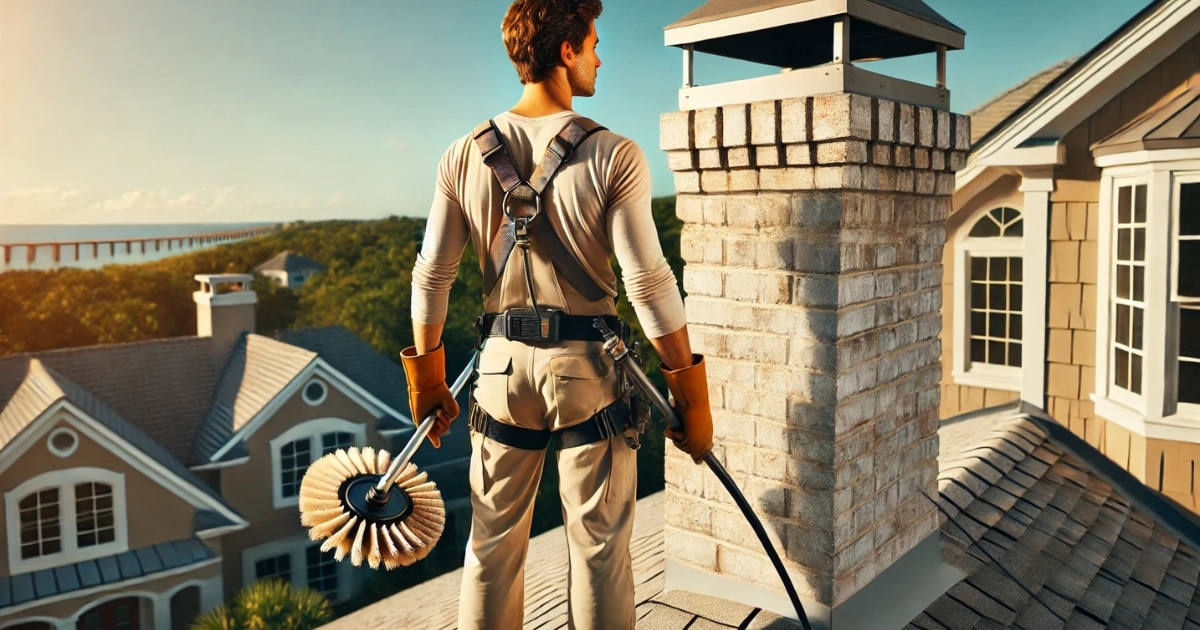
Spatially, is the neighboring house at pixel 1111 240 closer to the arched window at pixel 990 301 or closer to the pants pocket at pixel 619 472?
the arched window at pixel 990 301

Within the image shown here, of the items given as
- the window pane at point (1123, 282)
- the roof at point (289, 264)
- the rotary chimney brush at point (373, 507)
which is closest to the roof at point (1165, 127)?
the window pane at point (1123, 282)

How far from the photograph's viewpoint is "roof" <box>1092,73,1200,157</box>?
6.31m

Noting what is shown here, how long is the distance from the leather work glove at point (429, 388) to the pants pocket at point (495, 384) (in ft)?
0.33

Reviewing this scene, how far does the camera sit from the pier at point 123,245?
24.0 meters

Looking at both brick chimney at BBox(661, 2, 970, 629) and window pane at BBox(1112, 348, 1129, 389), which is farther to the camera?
window pane at BBox(1112, 348, 1129, 389)

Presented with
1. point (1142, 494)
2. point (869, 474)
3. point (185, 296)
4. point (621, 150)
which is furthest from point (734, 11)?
point (185, 296)

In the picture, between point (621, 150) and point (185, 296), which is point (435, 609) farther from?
point (185, 296)

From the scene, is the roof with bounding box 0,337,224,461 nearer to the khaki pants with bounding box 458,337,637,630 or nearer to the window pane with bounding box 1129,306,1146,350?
the window pane with bounding box 1129,306,1146,350

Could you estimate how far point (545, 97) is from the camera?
6.97 feet

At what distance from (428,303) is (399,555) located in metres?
0.58

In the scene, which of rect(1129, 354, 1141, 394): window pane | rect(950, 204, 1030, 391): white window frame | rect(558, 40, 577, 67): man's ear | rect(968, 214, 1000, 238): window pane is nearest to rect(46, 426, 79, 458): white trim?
rect(950, 204, 1030, 391): white window frame

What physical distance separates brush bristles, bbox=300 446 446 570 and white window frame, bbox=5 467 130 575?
1719 cm

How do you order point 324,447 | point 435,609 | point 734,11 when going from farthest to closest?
point 324,447, point 435,609, point 734,11

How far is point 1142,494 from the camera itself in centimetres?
480
